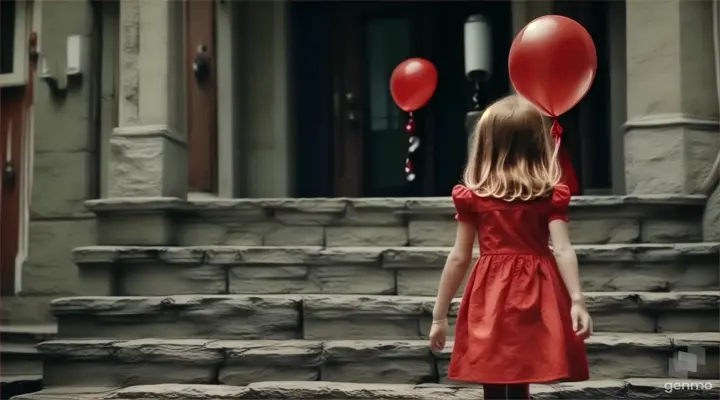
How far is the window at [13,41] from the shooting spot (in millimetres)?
6648

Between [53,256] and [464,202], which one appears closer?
[464,202]

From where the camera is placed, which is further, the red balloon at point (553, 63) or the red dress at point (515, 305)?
the red balloon at point (553, 63)


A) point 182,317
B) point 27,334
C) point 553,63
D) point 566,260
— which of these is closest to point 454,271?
point 566,260

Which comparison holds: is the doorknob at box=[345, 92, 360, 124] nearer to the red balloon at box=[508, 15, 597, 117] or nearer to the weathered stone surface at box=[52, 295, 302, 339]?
the weathered stone surface at box=[52, 295, 302, 339]

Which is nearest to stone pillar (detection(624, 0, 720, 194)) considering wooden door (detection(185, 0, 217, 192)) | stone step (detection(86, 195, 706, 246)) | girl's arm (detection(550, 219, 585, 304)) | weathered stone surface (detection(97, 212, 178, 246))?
stone step (detection(86, 195, 706, 246))

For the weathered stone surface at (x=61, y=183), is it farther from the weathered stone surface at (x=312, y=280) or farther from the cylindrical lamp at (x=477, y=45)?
the cylindrical lamp at (x=477, y=45)

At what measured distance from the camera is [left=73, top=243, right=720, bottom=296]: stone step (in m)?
4.48

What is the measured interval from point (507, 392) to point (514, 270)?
405 mm

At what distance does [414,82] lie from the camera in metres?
6.09

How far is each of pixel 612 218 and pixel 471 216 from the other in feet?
7.19

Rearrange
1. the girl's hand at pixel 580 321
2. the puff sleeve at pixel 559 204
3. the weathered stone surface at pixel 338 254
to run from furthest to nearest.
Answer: the weathered stone surface at pixel 338 254
the puff sleeve at pixel 559 204
the girl's hand at pixel 580 321

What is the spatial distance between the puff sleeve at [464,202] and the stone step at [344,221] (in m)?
1.98

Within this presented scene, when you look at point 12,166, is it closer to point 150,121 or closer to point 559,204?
point 150,121

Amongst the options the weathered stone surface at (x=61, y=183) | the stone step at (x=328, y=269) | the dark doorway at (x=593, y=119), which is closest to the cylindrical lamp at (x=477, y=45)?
the dark doorway at (x=593, y=119)
